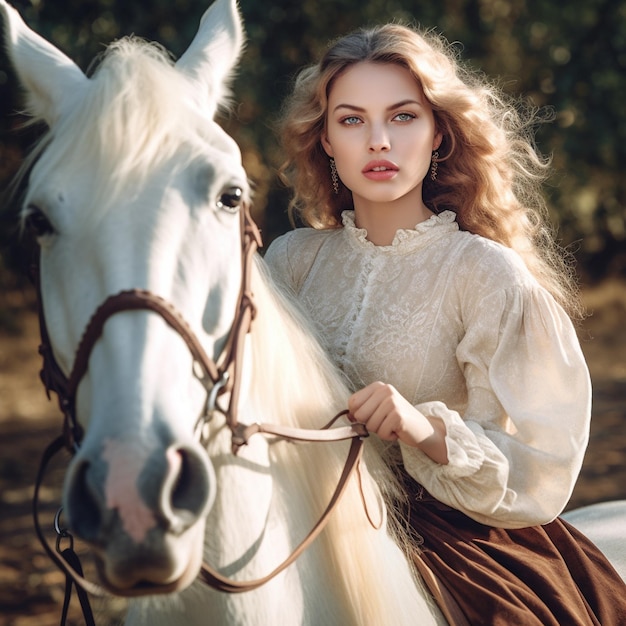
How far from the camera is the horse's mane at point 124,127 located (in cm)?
133

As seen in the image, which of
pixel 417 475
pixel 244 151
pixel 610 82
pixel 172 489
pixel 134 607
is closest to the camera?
pixel 172 489

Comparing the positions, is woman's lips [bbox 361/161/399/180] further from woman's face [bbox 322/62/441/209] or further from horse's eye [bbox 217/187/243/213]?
horse's eye [bbox 217/187/243/213]

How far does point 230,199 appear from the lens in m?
1.41

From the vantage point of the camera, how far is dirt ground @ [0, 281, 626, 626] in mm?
4781

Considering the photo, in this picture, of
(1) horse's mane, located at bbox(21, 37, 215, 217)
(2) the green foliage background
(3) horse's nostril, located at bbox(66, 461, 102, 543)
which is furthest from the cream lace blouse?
(2) the green foliage background

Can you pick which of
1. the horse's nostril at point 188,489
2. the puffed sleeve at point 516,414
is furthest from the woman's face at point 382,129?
the horse's nostril at point 188,489

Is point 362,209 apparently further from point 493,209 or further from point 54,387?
point 54,387

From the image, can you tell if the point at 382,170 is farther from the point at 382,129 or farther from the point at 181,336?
the point at 181,336

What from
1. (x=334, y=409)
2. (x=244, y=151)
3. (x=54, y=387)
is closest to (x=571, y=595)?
(x=334, y=409)

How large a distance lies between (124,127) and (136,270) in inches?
10.2

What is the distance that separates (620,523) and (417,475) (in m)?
1.00

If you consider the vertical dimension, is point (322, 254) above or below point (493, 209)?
below

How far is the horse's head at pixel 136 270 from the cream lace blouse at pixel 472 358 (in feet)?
1.71

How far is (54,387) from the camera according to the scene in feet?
4.66
